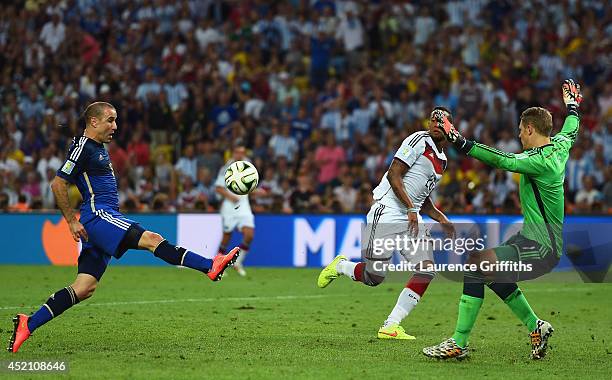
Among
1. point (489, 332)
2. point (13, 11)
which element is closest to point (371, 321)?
point (489, 332)

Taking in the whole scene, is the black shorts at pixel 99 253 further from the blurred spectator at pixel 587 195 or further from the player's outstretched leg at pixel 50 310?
the blurred spectator at pixel 587 195

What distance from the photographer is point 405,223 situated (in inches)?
476

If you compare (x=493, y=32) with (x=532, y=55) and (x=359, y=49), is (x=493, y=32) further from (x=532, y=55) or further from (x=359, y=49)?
(x=359, y=49)

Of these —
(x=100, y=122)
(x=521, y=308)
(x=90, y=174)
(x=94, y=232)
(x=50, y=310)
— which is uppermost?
(x=100, y=122)

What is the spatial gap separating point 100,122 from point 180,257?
155 centimetres

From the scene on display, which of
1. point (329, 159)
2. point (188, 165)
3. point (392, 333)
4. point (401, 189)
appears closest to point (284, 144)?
point (329, 159)

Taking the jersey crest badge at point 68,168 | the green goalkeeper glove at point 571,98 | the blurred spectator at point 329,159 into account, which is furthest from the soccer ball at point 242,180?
the blurred spectator at point 329,159

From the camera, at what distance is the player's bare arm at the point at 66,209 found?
10.1 metres

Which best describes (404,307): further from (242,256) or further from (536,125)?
(242,256)

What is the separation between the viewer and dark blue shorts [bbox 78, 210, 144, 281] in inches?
404

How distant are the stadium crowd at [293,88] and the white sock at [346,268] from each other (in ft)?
35.3

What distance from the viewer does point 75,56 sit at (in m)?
28.3

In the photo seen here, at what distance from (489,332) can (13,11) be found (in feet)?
68.2

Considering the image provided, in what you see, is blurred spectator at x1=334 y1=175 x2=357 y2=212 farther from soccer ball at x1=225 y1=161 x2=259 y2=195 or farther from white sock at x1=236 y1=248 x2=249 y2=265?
soccer ball at x1=225 y1=161 x2=259 y2=195
